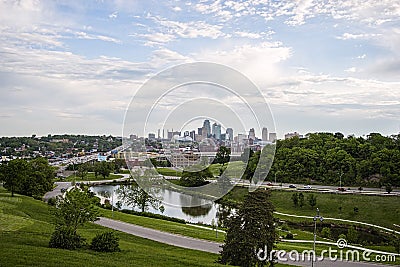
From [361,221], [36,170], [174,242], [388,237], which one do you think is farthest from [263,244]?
[36,170]

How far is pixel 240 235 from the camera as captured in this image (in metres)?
13.4

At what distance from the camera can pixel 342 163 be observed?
186 feet

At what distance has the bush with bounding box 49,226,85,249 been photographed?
15375mm

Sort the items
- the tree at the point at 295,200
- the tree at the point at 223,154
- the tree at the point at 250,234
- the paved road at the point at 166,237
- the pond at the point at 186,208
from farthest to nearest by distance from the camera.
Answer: the tree at the point at 295,200 → the pond at the point at 186,208 → the tree at the point at 223,154 → the paved road at the point at 166,237 → the tree at the point at 250,234

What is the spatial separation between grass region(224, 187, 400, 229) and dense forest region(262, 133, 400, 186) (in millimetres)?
7222

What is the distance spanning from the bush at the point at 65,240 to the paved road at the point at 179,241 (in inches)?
286

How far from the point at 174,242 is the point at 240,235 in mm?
10073

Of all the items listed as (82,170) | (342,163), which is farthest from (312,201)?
(82,170)

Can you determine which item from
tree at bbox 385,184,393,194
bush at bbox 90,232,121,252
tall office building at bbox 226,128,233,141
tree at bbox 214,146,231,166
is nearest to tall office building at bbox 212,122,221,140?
tall office building at bbox 226,128,233,141

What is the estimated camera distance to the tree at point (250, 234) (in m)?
13.4

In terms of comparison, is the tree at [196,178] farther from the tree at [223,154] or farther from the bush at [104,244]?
the bush at [104,244]

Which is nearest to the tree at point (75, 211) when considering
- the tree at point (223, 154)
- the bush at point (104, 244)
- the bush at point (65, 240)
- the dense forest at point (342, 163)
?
the bush at point (65, 240)

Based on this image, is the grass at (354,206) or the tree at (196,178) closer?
the grass at (354,206)

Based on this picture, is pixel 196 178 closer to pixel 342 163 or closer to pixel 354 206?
pixel 354 206
